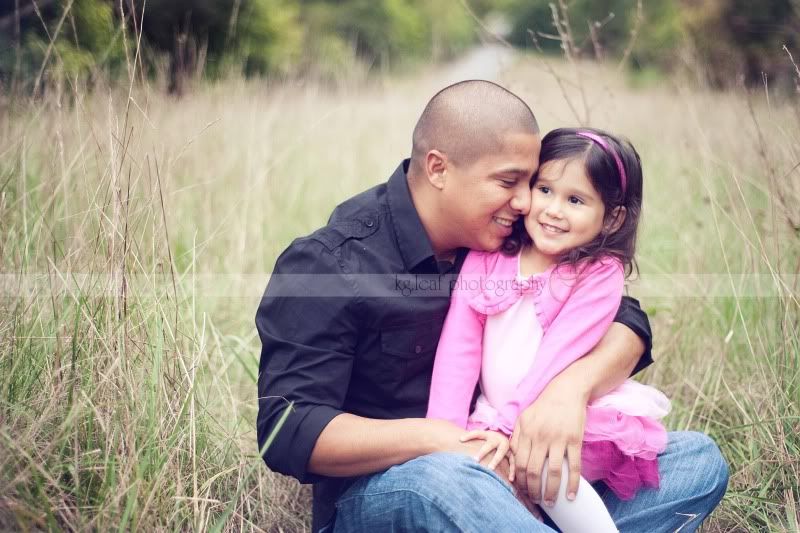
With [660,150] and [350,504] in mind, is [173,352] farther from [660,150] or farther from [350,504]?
[660,150]

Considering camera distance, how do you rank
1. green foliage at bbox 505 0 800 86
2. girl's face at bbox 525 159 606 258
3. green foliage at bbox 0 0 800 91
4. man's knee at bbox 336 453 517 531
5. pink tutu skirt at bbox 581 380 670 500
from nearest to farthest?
man's knee at bbox 336 453 517 531, pink tutu skirt at bbox 581 380 670 500, girl's face at bbox 525 159 606 258, green foliage at bbox 0 0 800 91, green foliage at bbox 505 0 800 86

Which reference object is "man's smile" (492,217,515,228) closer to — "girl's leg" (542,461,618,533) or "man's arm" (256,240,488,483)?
"man's arm" (256,240,488,483)

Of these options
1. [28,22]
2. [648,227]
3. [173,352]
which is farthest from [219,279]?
[28,22]

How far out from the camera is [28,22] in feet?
16.3

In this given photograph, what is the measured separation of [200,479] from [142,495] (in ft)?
0.91

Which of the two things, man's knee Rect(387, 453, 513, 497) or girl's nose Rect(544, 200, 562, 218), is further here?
girl's nose Rect(544, 200, 562, 218)

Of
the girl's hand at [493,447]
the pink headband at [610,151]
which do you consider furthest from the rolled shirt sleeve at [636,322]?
the girl's hand at [493,447]

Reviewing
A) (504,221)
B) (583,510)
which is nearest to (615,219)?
(504,221)

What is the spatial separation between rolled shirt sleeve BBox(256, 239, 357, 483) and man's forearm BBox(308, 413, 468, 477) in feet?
0.10

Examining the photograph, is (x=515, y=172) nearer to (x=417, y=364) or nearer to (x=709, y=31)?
(x=417, y=364)

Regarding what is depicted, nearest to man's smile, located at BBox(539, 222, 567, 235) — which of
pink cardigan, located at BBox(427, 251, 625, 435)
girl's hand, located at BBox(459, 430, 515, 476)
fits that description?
pink cardigan, located at BBox(427, 251, 625, 435)

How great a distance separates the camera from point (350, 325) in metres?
1.67

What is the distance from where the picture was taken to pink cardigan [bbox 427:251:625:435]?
1750mm

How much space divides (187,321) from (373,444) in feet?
4.19
